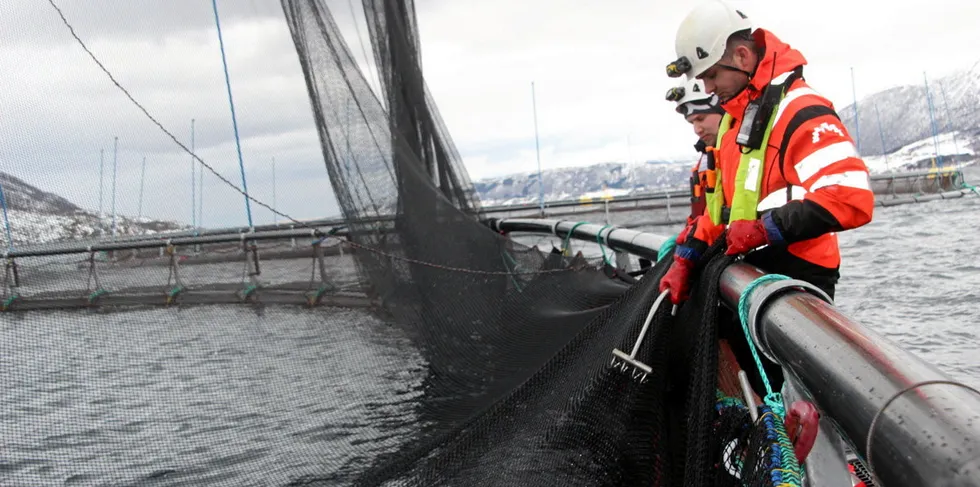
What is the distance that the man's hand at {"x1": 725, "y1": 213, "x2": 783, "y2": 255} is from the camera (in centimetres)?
219

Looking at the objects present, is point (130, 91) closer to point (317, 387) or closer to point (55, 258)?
point (55, 258)

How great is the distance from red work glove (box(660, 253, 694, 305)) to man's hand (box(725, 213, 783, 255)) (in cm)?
18

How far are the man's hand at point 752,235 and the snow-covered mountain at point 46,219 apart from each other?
268 cm

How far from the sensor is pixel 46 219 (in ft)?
10.9

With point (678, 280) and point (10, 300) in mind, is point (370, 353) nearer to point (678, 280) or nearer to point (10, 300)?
point (10, 300)

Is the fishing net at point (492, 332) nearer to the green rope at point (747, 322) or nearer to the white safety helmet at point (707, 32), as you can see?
the green rope at point (747, 322)

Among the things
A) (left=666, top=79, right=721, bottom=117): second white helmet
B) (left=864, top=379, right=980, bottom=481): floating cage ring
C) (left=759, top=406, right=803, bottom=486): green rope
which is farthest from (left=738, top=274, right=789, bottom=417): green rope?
(left=666, top=79, right=721, bottom=117): second white helmet

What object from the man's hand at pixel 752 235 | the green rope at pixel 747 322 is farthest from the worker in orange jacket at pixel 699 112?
the green rope at pixel 747 322

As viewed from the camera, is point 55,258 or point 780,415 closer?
point 780,415

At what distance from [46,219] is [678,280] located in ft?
8.78

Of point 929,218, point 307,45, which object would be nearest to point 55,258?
point 307,45

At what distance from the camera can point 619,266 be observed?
602 centimetres

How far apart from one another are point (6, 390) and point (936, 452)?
145 inches

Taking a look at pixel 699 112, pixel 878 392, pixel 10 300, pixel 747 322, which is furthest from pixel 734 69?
pixel 10 300
